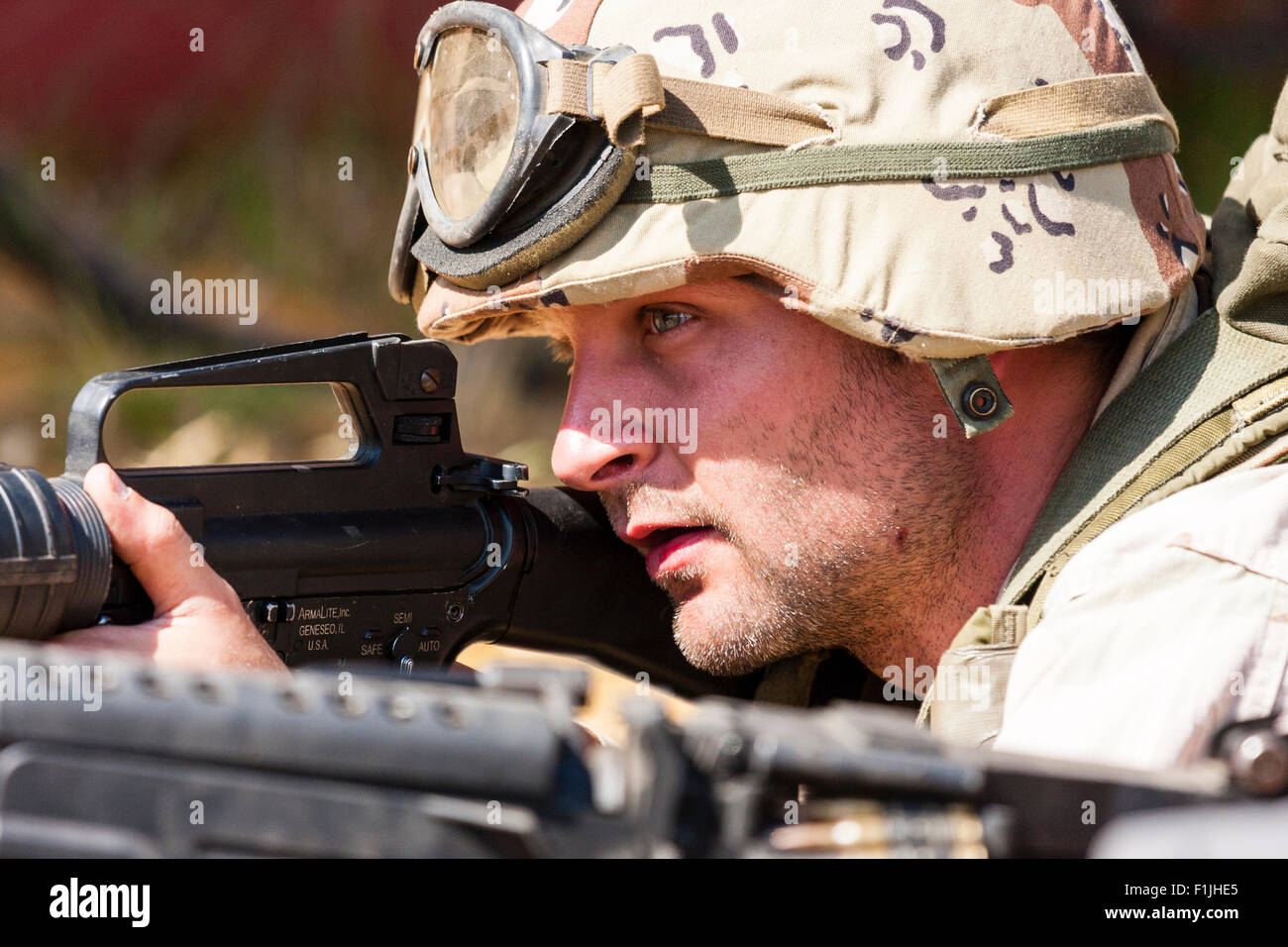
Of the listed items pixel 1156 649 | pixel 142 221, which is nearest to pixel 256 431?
pixel 142 221

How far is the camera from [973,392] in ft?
6.48

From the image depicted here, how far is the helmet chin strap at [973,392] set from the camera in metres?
1.96

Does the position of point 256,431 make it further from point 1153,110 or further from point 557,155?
point 1153,110

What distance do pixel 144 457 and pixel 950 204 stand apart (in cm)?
373

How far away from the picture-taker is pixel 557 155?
1972 millimetres

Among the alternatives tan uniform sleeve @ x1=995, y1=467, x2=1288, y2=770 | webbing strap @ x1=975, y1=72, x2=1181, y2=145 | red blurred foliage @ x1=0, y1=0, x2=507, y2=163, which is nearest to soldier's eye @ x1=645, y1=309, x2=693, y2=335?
webbing strap @ x1=975, y1=72, x2=1181, y2=145

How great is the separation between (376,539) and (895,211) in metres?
0.92

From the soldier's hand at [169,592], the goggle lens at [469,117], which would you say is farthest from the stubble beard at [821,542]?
the soldier's hand at [169,592]

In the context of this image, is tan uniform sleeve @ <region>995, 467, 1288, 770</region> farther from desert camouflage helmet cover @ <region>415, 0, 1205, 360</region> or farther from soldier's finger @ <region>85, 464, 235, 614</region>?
soldier's finger @ <region>85, 464, 235, 614</region>

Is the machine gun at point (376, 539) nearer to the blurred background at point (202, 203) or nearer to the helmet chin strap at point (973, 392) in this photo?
the helmet chin strap at point (973, 392)

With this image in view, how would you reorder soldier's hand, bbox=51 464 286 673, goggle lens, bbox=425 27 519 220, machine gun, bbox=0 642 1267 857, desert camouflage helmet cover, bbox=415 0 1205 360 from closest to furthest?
1. machine gun, bbox=0 642 1267 857
2. soldier's hand, bbox=51 464 286 673
3. desert camouflage helmet cover, bbox=415 0 1205 360
4. goggle lens, bbox=425 27 519 220

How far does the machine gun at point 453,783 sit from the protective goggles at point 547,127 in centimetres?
125

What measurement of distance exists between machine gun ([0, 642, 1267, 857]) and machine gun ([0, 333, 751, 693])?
2.61ft

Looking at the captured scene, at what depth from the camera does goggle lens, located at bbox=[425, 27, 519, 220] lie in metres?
2.02
